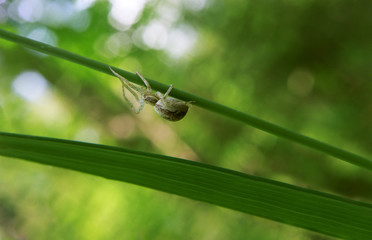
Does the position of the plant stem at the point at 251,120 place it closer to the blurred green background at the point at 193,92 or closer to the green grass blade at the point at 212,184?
the green grass blade at the point at 212,184

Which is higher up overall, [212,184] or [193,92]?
[212,184]

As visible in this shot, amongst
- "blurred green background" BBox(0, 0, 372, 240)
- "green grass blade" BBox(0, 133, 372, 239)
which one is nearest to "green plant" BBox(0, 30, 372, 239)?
"green grass blade" BBox(0, 133, 372, 239)

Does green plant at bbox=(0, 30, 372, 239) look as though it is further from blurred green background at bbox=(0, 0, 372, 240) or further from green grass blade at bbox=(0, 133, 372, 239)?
blurred green background at bbox=(0, 0, 372, 240)

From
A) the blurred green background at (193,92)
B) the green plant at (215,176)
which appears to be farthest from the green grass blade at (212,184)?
the blurred green background at (193,92)

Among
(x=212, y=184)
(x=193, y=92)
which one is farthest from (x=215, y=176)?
(x=193, y=92)

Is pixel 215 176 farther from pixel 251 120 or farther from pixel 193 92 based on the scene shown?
pixel 193 92

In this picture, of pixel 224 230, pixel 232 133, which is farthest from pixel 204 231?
pixel 232 133
